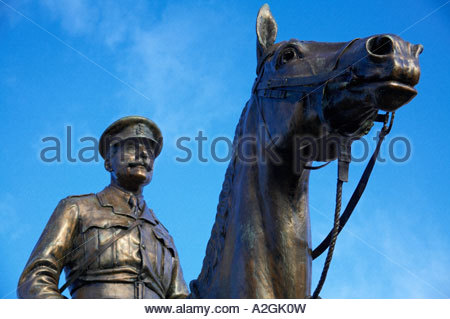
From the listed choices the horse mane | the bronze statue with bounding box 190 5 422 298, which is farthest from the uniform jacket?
the bronze statue with bounding box 190 5 422 298

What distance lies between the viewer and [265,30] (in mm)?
5777

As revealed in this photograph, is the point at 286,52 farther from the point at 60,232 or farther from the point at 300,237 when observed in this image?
the point at 60,232

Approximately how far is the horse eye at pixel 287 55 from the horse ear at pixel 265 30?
36 cm

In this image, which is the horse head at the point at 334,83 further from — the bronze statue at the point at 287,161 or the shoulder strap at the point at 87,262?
the shoulder strap at the point at 87,262

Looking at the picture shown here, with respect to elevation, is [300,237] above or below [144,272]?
below

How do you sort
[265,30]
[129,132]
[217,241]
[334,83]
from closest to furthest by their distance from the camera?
[334,83] < [217,241] < [265,30] < [129,132]

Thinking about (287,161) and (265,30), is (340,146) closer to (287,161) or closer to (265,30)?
(287,161)

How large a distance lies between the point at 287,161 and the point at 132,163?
2817mm

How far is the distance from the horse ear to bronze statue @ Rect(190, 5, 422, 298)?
1.35 feet

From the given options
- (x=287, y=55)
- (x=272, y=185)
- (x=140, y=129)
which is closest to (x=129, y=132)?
(x=140, y=129)

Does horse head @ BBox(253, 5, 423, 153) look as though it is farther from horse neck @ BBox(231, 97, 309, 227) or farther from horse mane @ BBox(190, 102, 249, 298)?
horse mane @ BBox(190, 102, 249, 298)

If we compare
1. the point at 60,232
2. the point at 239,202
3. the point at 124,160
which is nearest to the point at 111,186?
the point at 124,160
